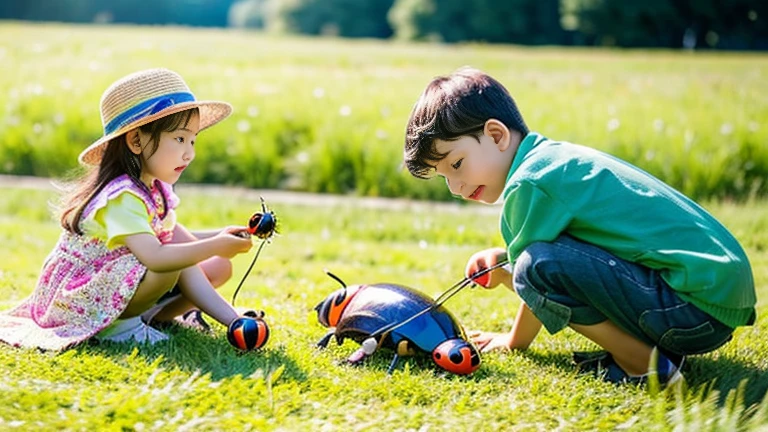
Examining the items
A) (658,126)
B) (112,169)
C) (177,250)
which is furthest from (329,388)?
(658,126)

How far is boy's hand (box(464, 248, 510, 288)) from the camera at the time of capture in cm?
365

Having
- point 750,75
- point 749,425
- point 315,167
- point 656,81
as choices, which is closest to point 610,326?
point 749,425

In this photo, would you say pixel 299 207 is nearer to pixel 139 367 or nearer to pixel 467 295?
pixel 467 295

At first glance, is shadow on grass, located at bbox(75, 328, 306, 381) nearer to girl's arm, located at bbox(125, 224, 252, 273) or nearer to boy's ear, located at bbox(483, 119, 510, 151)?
girl's arm, located at bbox(125, 224, 252, 273)

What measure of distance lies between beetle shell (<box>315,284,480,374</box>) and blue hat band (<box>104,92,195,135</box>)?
40.3 inches

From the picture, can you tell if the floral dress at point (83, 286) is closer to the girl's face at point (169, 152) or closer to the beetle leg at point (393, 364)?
the girl's face at point (169, 152)

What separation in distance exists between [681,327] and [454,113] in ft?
3.48

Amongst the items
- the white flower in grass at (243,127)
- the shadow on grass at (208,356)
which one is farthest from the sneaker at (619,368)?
the white flower in grass at (243,127)

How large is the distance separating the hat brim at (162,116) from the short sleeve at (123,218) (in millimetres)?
236

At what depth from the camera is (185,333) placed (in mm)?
3828

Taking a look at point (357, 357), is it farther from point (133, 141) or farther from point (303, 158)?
point (303, 158)

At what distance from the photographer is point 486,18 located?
164ft

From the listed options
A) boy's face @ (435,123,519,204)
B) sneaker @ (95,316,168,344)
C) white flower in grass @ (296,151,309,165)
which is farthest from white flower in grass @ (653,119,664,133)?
sneaker @ (95,316,168,344)

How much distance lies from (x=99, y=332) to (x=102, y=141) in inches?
28.7
